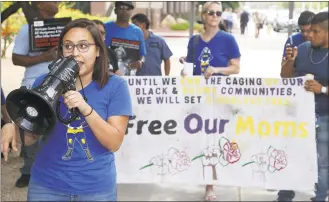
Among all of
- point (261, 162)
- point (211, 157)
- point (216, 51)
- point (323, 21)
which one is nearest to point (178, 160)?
point (211, 157)

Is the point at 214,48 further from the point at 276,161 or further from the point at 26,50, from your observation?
the point at 26,50

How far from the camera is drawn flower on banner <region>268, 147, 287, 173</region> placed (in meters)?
4.92

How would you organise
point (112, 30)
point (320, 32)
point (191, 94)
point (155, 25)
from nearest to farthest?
point (320, 32), point (191, 94), point (112, 30), point (155, 25)

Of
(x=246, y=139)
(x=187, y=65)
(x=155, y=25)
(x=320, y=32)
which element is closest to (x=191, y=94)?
(x=187, y=65)

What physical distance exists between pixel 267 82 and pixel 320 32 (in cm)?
58

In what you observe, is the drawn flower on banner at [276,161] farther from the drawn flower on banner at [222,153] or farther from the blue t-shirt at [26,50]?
the blue t-shirt at [26,50]

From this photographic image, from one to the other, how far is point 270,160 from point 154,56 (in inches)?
93.1

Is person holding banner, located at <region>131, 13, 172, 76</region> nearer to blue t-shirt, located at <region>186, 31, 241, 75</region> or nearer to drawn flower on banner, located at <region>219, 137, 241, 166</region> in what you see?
blue t-shirt, located at <region>186, 31, 241, 75</region>

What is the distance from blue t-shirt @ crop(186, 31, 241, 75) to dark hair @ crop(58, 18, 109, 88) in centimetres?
227

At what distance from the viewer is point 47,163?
2740 millimetres

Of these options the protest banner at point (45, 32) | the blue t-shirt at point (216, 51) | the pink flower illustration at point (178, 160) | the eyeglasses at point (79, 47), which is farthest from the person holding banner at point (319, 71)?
the eyeglasses at point (79, 47)

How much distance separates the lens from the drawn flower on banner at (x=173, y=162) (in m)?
4.99

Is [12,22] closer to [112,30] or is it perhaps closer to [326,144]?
[112,30]

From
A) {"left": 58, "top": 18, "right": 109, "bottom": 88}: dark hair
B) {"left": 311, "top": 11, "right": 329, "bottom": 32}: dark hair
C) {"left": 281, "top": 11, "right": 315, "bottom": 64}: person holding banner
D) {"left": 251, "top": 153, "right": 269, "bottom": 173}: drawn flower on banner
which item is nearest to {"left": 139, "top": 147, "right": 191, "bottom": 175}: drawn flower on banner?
{"left": 251, "top": 153, "right": 269, "bottom": 173}: drawn flower on banner
